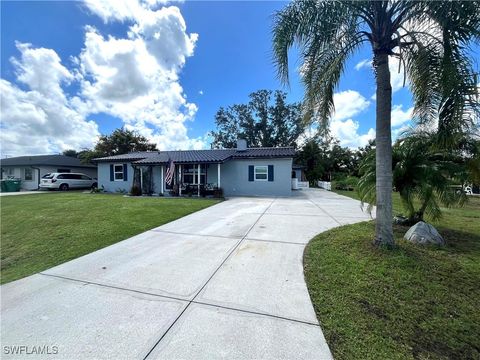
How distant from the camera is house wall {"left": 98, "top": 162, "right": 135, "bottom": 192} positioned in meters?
18.6

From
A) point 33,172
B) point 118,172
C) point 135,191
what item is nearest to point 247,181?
point 135,191

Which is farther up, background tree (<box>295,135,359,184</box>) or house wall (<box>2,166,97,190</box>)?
background tree (<box>295,135,359,184</box>)

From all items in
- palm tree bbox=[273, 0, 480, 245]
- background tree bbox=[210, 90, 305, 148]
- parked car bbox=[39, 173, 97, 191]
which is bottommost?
parked car bbox=[39, 173, 97, 191]

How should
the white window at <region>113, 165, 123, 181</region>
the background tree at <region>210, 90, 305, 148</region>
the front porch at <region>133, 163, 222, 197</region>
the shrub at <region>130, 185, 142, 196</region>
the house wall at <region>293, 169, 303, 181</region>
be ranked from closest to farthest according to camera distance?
the front porch at <region>133, 163, 222, 197</region>
the shrub at <region>130, 185, 142, 196</region>
the white window at <region>113, 165, 123, 181</region>
the house wall at <region>293, 169, 303, 181</region>
the background tree at <region>210, 90, 305, 148</region>

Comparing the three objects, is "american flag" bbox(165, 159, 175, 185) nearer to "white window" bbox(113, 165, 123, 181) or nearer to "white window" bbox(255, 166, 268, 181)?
"white window" bbox(255, 166, 268, 181)

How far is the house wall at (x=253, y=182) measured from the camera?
1555cm

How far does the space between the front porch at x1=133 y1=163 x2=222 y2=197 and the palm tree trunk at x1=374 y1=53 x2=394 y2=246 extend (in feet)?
37.0

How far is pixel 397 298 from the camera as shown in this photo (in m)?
2.93

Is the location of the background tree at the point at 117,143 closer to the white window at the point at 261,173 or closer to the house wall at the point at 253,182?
the house wall at the point at 253,182

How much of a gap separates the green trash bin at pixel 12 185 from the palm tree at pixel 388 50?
94.7ft

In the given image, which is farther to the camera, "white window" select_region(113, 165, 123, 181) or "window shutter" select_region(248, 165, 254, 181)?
"white window" select_region(113, 165, 123, 181)

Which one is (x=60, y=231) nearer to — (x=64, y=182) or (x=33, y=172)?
(x=64, y=182)

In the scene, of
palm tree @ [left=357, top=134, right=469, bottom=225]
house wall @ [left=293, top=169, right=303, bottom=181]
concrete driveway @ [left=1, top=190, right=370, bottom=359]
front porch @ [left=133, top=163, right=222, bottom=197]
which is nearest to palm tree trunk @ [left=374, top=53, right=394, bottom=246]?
palm tree @ [left=357, top=134, right=469, bottom=225]

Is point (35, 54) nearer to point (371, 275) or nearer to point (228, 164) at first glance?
point (228, 164)
